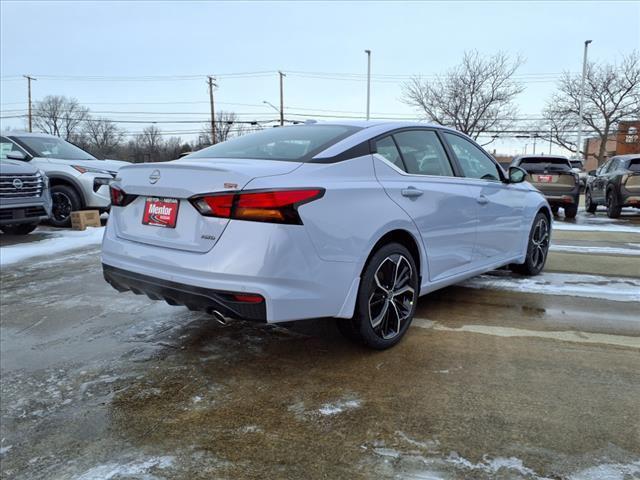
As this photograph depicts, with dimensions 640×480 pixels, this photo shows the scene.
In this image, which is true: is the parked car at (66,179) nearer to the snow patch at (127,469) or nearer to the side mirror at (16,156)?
the side mirror at (16,156)

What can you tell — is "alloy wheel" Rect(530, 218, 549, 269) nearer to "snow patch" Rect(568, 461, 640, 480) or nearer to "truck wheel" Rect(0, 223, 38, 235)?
"snow patch" Rect(568, 461, 640, 480)

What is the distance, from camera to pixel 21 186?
326 inches

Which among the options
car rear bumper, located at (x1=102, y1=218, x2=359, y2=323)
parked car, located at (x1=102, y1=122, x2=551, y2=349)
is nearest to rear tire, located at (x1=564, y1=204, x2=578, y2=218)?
parked car, located at (x1=102, y1=122, x2=551, y2=349)

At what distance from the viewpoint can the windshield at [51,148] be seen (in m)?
10.3

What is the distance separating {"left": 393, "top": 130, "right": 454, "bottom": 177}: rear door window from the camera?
3699mm

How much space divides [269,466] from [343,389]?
0.80m

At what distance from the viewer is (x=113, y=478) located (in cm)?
213

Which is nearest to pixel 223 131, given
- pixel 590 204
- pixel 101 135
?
pixel 101 135

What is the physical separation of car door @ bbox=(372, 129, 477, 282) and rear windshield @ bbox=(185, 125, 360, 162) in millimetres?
348

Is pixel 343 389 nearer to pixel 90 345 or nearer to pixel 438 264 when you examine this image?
pixel 438 264

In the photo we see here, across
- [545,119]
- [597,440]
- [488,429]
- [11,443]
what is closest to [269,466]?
[488,429]

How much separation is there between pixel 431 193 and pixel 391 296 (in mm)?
852

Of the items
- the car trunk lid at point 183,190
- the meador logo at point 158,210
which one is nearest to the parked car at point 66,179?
the car trunk lid at point 183,190

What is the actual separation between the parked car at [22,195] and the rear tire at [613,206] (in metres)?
12.3
